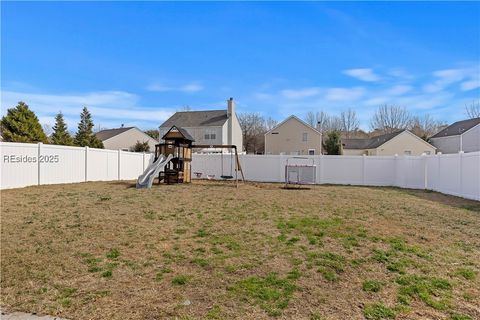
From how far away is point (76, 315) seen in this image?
2893 mm

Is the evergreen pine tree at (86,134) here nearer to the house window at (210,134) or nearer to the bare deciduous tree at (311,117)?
the house window at (210,134)

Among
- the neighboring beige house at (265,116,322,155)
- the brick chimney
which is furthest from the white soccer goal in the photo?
the brick chimney

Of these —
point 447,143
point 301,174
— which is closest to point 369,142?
point 447,143

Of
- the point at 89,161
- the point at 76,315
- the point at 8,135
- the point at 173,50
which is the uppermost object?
the point at 173,50

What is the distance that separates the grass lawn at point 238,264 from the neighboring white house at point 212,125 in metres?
30.2

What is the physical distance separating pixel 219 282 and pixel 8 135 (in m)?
22.5

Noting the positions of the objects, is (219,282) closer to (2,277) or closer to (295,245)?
(295,245)

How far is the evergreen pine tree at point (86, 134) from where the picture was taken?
3107 centimetres

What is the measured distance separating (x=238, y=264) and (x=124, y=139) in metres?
41.7

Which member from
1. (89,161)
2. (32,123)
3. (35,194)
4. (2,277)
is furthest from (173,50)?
(32,123)

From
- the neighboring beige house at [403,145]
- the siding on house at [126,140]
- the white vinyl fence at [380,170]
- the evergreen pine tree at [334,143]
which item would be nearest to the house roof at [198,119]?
the siding on house at [126,140]

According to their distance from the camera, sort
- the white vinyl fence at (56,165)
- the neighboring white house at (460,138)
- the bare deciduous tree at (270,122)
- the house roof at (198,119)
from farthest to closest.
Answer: the bare deciduous tree at (270,122)
the house roof at (198,119)
the neighboring white house at (460,138)
the white vinyl fence at (56,165)

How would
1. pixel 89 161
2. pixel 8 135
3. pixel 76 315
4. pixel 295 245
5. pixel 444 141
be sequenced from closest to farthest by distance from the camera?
pixel 76 315 → pixel 295 245 → pixel 89 161 → pixel 8 135 → pixel 444 141

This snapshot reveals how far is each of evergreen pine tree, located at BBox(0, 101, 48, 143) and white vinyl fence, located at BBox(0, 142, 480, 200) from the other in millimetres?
7857
